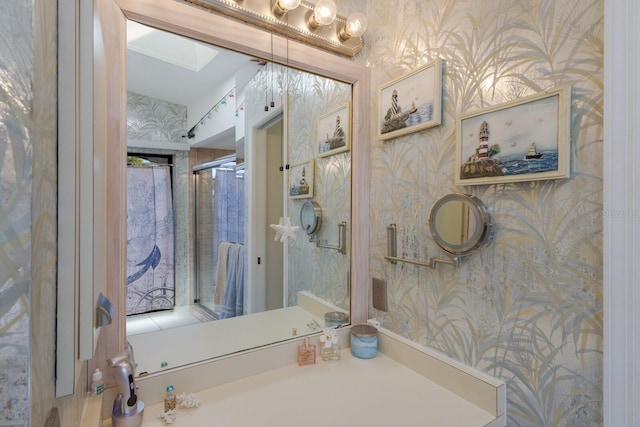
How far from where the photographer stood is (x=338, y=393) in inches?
41.8

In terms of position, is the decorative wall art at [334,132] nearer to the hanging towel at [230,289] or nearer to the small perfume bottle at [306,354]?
the hanging towel at [230,289]

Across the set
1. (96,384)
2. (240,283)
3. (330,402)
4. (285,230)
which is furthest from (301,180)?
(96,384)

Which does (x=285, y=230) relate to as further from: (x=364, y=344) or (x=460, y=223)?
(x=460, y=223)

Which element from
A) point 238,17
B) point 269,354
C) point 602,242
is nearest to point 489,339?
point 602,242

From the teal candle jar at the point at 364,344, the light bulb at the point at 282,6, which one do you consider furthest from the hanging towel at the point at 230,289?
the light bulb at the point at 282,6

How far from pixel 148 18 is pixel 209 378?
115cm

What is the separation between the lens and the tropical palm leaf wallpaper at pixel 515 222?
78 cm

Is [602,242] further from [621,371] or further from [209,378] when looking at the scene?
[209,378]

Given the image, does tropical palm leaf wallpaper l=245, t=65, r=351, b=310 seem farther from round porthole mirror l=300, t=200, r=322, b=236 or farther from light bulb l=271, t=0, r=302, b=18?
light bulb l=271, t=0, r=302, b=18

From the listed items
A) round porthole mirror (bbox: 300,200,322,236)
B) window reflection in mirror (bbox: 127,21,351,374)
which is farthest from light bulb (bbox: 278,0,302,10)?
round porthole mirror (bbox: 300,200,322,236)

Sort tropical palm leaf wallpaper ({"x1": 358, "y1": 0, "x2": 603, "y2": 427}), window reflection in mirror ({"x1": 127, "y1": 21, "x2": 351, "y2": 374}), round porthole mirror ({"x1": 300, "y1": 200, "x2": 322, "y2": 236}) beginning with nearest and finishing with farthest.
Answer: tropical palm leaf wallpaper ({"x1": 358, "y1": 0, "x2": 603, "y2": 427}) < window reflection in mirror ({"x1": 127, "y1": 21, "x2": 351, "y2": 374}) < round porthole mirror ({"x1": 300, "y1": 200, "x2": 322, "y2": 236})

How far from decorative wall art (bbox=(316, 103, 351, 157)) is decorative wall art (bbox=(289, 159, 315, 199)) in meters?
0.08

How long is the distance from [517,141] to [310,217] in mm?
809

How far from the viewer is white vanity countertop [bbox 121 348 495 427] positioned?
0.93 m
